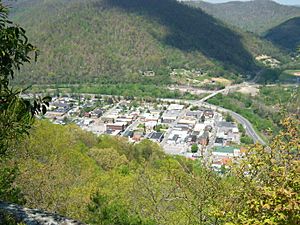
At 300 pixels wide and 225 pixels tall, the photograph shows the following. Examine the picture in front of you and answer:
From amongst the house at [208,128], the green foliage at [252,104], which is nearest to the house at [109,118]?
the house at [208,128]

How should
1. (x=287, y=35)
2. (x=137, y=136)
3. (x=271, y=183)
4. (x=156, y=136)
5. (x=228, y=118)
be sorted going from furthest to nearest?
(x=287, y=35) → (x=228, y=118) → (x=156, y=136) → (x=137, y=136) → (x=271, y=183)

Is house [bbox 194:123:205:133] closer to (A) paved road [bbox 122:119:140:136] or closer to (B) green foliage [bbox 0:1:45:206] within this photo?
(A) paved road [bbox 122:119:140:136]

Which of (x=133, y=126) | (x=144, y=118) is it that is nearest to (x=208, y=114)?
(x=144, y=118)

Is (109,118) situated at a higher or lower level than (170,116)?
lower

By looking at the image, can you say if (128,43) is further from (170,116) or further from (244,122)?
(244,122)

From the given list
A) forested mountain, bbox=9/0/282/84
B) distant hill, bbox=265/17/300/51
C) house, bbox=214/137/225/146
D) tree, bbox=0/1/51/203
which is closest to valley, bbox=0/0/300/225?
tree, bbox=0/1/51/203

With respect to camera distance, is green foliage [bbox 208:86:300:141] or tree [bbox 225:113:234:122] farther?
tree [bbox 225:113:234:122]

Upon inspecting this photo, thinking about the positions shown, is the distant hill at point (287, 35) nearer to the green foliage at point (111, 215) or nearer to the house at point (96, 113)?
the house at point (96, 113)
